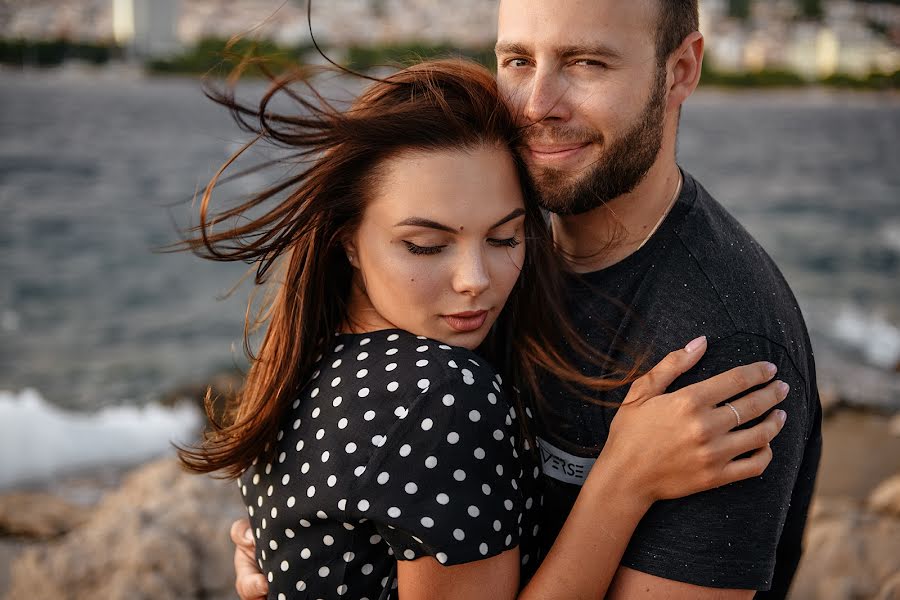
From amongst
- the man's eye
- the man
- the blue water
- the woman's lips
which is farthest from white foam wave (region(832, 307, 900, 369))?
the man's eye

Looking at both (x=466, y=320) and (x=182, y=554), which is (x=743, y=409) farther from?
(x=182, y=554)

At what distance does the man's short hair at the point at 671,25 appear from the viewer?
2.15 m

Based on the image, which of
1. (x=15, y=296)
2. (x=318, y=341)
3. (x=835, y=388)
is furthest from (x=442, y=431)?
(x=15, y=296)

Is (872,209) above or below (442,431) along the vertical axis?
below

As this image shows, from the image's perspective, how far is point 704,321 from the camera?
1.89 meters

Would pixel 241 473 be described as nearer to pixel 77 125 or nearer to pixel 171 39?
pixel 77 125

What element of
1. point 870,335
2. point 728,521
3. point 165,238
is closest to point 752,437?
point 728,521

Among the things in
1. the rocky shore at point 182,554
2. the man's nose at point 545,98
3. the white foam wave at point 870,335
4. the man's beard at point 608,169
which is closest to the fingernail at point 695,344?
the man's beard at point 608,169

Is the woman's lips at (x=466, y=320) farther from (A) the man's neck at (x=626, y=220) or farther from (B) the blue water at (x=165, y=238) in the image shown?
(B) the blue water at (x=165, y=238)

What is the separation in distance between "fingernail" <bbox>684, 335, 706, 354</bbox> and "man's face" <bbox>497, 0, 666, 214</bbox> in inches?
20.3

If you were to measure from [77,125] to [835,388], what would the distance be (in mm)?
46199

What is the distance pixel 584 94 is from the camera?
2.14 meters

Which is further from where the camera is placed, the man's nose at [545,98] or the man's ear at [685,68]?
the man's ear at [685,68]

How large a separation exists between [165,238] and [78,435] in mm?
15574
